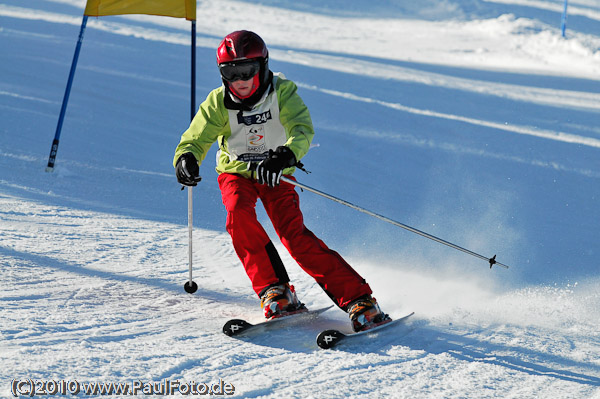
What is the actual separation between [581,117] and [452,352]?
27.6 feet

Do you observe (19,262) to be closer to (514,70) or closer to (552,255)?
(552,255)

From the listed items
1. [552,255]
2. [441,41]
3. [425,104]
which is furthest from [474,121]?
[441,41]

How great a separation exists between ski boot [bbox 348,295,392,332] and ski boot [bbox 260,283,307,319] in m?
0.31

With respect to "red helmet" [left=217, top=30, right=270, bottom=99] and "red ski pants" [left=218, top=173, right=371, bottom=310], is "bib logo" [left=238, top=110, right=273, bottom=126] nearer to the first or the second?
"red helmet" [left=217, top=30, right=270, bottom=99]

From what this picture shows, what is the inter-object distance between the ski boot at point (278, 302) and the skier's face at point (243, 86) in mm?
1002

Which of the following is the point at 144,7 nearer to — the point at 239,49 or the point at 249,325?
the point at 239,49

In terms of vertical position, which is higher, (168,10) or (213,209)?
(168,10)

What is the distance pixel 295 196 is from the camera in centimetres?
380

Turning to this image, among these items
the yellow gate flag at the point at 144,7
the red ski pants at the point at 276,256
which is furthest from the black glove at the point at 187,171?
the yellow gate flag at the point at 144,7

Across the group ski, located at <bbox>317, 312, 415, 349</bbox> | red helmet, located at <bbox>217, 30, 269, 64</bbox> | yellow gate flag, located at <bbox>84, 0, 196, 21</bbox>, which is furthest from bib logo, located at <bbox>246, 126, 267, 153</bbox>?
yellow gate flag, located at <bbox>84, 0, 196, 21</bbox>

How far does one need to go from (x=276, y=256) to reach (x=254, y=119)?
28.6 inches

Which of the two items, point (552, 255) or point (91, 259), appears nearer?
point (91, 259)

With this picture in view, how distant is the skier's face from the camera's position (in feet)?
11.7

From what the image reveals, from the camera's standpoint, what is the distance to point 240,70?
3.53 meters
